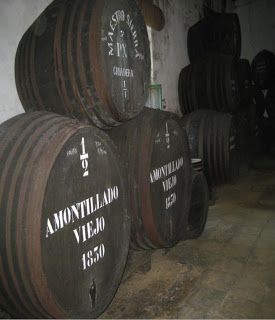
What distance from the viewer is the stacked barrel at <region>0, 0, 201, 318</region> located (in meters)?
1.46

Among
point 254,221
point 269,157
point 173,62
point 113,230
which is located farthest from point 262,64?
point 113,230

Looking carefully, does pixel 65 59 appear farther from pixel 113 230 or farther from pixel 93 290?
pixel 93 290

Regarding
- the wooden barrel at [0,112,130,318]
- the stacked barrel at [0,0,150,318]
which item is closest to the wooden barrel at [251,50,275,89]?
the stacked barrel at [0,0,150,318]

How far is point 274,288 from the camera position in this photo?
2395mm

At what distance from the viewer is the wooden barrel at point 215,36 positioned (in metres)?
Answer: 5.56

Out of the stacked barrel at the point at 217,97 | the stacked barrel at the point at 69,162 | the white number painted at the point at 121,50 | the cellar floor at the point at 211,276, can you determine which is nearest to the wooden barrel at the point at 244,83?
the stacked barrel at the point at 217,97

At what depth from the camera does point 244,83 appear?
573cm

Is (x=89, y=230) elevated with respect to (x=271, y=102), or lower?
lower

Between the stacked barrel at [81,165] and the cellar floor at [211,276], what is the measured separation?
0.24 m

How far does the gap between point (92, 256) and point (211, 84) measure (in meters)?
3.80

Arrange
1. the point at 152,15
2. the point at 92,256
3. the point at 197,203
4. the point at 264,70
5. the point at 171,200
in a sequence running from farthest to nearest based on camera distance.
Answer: the point at 264,70
the point at 152,15
the point at 197,203
the point at 171,200
the point at 92,256

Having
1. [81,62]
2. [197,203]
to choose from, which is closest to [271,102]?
[197,203]

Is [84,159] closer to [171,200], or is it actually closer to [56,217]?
[56,217]

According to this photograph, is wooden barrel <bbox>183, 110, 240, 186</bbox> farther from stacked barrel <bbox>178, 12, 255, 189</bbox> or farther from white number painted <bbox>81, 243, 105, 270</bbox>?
white number painted <bbox>81, 243, 105, 270</bbox>
